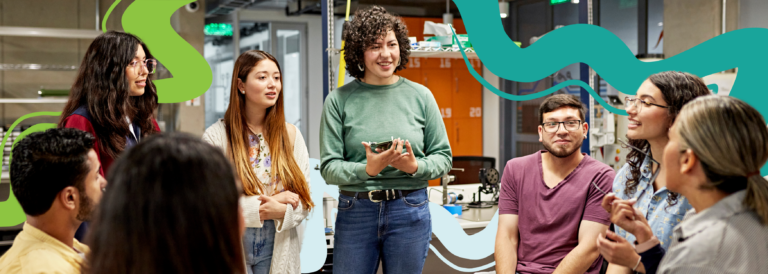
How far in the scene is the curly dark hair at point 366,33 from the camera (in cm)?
219

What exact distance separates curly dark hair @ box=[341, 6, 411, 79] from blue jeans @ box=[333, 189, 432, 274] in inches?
21.1

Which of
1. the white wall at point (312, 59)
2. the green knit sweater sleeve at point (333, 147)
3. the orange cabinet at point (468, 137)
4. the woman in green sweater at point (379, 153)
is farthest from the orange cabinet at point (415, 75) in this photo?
the green knit sweater sleeve at point (333, 147)

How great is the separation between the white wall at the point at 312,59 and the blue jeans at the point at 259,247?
649 centimetres

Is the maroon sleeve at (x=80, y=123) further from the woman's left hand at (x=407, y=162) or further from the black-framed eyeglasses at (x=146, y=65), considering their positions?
the woman's left hand at (x=407, y=162)

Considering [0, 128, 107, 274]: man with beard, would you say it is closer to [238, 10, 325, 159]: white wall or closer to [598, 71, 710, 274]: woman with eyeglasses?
[598, 71, 710, 274]: woman with eyeglasses

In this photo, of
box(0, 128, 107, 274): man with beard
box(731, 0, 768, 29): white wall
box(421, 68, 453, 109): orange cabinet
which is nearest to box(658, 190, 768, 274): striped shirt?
box(0, 128, 107, 274): man with beard

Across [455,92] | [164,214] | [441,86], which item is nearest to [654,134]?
[164,214]

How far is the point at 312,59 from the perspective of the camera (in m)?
8.84

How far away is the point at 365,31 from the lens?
2.20 meters

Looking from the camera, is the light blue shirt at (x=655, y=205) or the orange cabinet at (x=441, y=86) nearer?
the light blue shirt at (x=655, y=205)

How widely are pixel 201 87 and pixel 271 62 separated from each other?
778 millimetres

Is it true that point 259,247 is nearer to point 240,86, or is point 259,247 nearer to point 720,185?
point 240,86

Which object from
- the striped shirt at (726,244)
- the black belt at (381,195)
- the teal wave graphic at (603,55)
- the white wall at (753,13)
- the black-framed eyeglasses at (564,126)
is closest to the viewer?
the striped shirt at (726,244)

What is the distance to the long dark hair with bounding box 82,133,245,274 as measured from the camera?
80 cm
